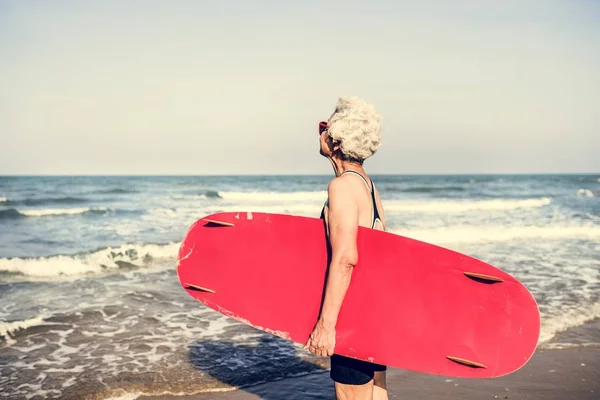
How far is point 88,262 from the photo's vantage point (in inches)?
373

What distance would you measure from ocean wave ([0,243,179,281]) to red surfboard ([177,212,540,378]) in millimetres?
7124

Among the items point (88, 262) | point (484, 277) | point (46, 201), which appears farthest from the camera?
point (46, 201)

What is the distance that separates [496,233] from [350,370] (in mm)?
13277

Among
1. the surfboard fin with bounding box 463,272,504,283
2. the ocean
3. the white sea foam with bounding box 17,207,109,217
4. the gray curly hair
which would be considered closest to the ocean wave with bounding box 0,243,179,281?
the ocean

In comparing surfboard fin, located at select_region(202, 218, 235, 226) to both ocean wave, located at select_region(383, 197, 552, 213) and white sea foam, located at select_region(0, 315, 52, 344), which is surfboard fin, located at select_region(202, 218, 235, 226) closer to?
white sea foam, located at select_region(0, 315, 52, 344)

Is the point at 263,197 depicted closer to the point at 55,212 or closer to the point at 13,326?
the point at 55,212

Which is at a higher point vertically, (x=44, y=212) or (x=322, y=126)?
(x=322, y=126)

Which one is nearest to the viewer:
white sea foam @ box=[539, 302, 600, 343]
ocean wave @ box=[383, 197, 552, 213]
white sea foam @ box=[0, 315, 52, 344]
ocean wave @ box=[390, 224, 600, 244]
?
white sea foam @ box=[0, 315, 52, 344]

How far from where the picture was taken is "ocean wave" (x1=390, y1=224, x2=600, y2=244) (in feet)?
44.7

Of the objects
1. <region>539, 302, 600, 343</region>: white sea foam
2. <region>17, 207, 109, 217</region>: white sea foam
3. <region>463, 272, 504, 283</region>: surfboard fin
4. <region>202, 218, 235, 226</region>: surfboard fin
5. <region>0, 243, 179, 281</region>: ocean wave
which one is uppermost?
<region>202, 218, 235, 226</region>: surfboard fin

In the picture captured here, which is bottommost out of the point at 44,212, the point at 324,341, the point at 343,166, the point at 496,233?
the point at 44,212

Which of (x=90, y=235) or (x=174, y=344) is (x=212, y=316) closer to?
(x=174, y=344)

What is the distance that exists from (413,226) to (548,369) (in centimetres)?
1218

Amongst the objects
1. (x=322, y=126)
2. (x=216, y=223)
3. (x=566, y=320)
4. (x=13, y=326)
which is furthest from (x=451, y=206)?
(x=322, y=126)
